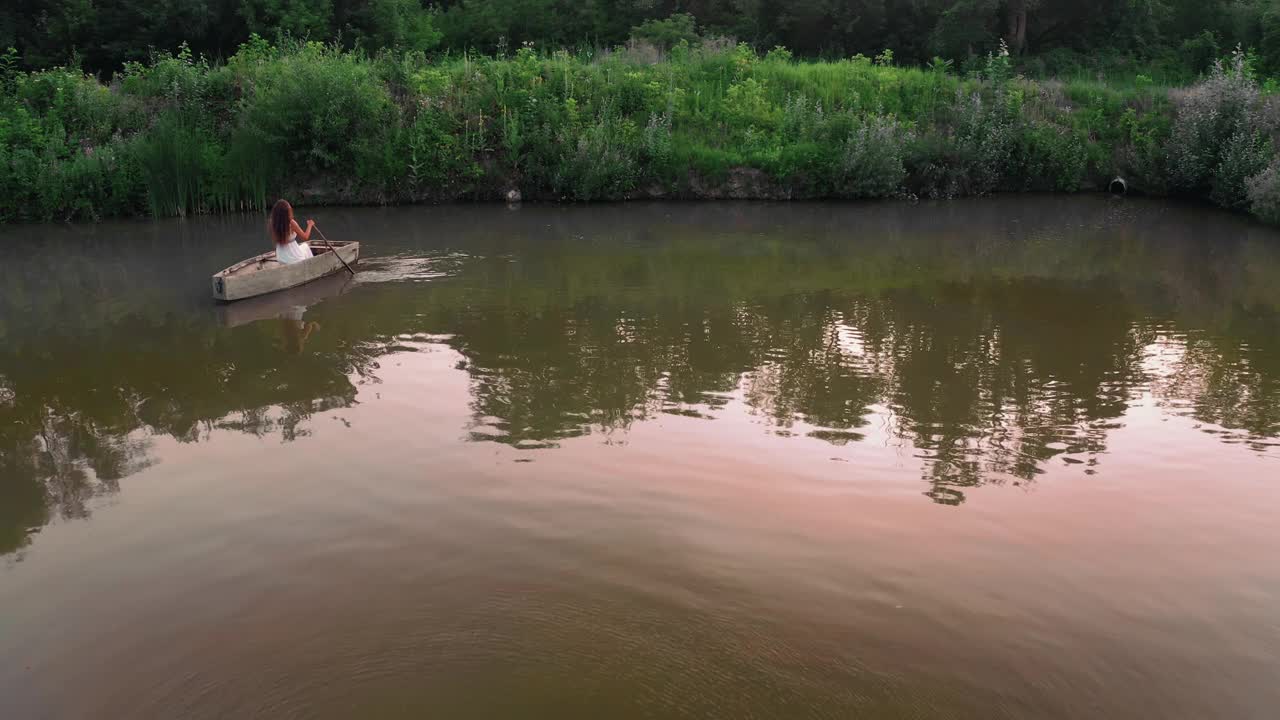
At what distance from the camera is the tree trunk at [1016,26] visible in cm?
3375

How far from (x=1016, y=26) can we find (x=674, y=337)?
2789 cm

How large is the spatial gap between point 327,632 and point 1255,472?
7.02 metres

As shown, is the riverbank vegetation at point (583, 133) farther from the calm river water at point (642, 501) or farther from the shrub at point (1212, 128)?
the calm river water at point (642, 501)

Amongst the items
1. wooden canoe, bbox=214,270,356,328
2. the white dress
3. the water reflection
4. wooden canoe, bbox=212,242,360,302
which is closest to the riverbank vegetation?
the water reflection

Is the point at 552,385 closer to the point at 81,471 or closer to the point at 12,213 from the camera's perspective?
the point at 81,471

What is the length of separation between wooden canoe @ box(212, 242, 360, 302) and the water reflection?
30cm

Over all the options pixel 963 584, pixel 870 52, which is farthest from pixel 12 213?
pixel 870 52

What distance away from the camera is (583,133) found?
23.2m

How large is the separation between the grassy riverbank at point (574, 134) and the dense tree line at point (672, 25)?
6325 millimetres

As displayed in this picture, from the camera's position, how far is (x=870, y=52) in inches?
1355

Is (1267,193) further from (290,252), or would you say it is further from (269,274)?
(269,274)

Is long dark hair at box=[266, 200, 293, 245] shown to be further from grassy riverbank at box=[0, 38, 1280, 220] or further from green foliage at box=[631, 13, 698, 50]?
green foliage at box=[631, 13, 698, 50]

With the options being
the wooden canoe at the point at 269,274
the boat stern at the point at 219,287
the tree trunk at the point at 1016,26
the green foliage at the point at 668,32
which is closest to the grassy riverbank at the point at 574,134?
the green foliage at the point at 668,32

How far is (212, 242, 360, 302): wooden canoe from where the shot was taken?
45.1 ft
